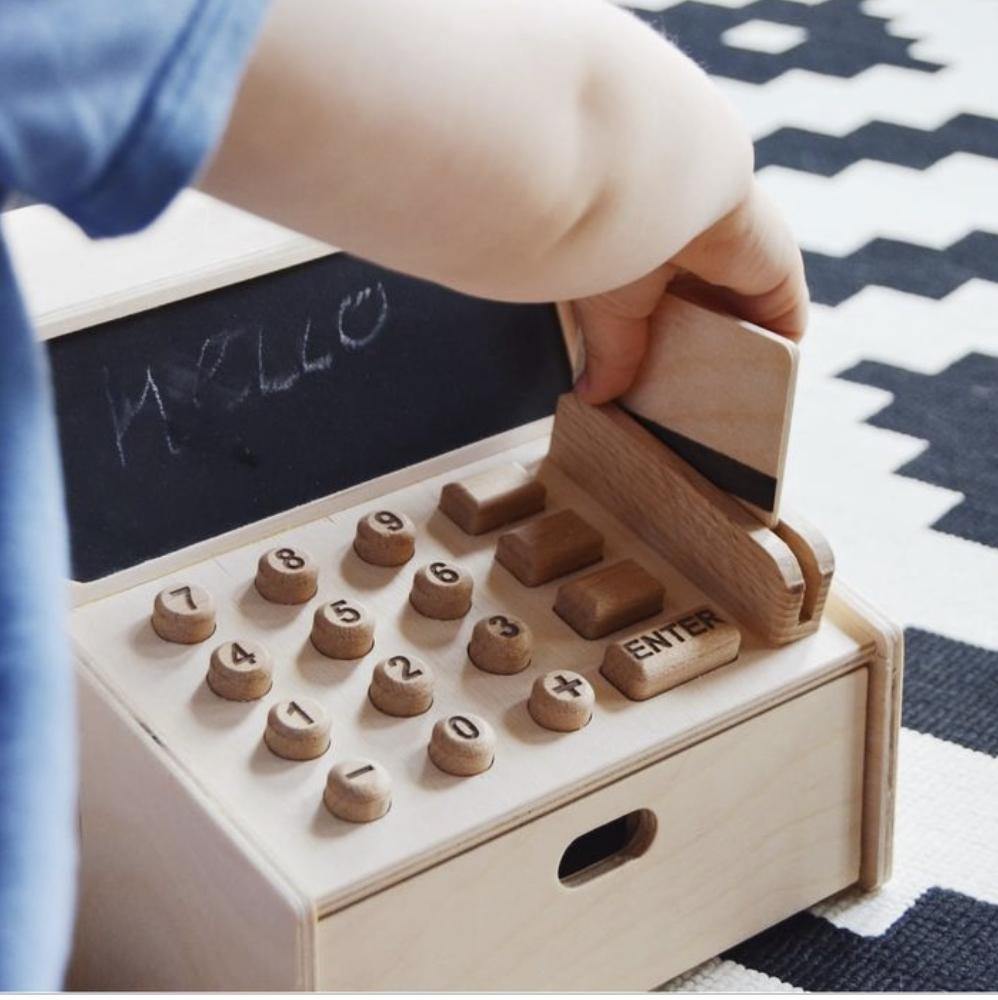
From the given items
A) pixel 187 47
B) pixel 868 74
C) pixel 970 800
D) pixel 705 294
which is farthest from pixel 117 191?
pixel 868 74

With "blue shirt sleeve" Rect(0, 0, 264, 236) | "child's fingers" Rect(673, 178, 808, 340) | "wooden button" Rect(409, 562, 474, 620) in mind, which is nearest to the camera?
"blue shirt sleeve" Rect(0, 0, 264, 236)

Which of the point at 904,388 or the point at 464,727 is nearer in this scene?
the point at 464,727

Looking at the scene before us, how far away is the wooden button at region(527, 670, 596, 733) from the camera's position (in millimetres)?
654

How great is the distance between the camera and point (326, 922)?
583 millimetres

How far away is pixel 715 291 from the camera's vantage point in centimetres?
72

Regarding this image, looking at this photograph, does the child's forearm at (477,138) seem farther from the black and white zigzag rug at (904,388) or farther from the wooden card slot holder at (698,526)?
the black and white zigzag rug at (904,388)

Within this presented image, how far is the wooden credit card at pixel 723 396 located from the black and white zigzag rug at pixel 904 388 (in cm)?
19

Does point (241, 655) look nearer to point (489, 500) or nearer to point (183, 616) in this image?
point (183, 616)

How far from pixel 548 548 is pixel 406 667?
3.8 inches

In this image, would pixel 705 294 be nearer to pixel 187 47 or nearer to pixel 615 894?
pixel 615 894

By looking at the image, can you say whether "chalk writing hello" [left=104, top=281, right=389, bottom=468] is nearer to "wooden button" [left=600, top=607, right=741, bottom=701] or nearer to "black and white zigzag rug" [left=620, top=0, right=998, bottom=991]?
"wooden button" [left=600, top=607, right=741, bottom=701]

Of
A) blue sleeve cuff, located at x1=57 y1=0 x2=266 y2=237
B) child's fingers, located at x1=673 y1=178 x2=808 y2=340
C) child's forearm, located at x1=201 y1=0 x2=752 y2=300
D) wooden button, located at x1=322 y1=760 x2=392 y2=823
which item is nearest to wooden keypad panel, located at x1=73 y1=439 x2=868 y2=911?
wooden button, located at x1=322 y1=760 x2=392 y2=823

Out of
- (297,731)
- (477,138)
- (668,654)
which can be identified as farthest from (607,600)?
(477,138)

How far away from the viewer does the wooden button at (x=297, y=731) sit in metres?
0.63
